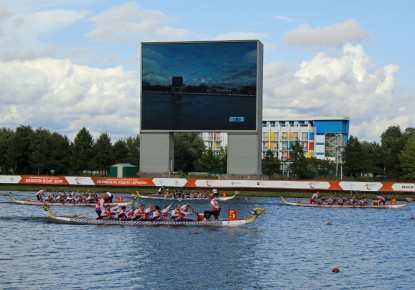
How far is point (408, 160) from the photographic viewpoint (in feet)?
405

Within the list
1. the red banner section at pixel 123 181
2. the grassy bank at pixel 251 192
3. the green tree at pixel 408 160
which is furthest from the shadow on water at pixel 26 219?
the green tree at pixel 408 160

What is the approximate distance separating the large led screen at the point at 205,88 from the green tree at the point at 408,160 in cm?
3527

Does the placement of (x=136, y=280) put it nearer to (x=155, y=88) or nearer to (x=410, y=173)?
(x=155, y=88)

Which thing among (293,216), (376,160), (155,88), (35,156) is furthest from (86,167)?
(293,216)

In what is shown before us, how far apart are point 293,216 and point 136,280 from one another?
126 feet

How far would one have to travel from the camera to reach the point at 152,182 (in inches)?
3895

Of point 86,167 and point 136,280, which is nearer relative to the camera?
point 136,280

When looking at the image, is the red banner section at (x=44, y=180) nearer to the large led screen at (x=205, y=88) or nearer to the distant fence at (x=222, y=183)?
the distant fence at (x=222, y=183)

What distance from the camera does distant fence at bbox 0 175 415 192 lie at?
3664 inches

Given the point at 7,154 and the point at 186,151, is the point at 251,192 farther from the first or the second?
the point at 7,154

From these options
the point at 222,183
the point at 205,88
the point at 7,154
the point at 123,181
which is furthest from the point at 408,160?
the point at 7,154

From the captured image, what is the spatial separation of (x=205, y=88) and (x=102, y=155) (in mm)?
35801

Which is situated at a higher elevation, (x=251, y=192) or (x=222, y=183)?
(x=222, y=183)

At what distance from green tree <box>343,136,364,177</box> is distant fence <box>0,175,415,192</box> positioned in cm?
3516
